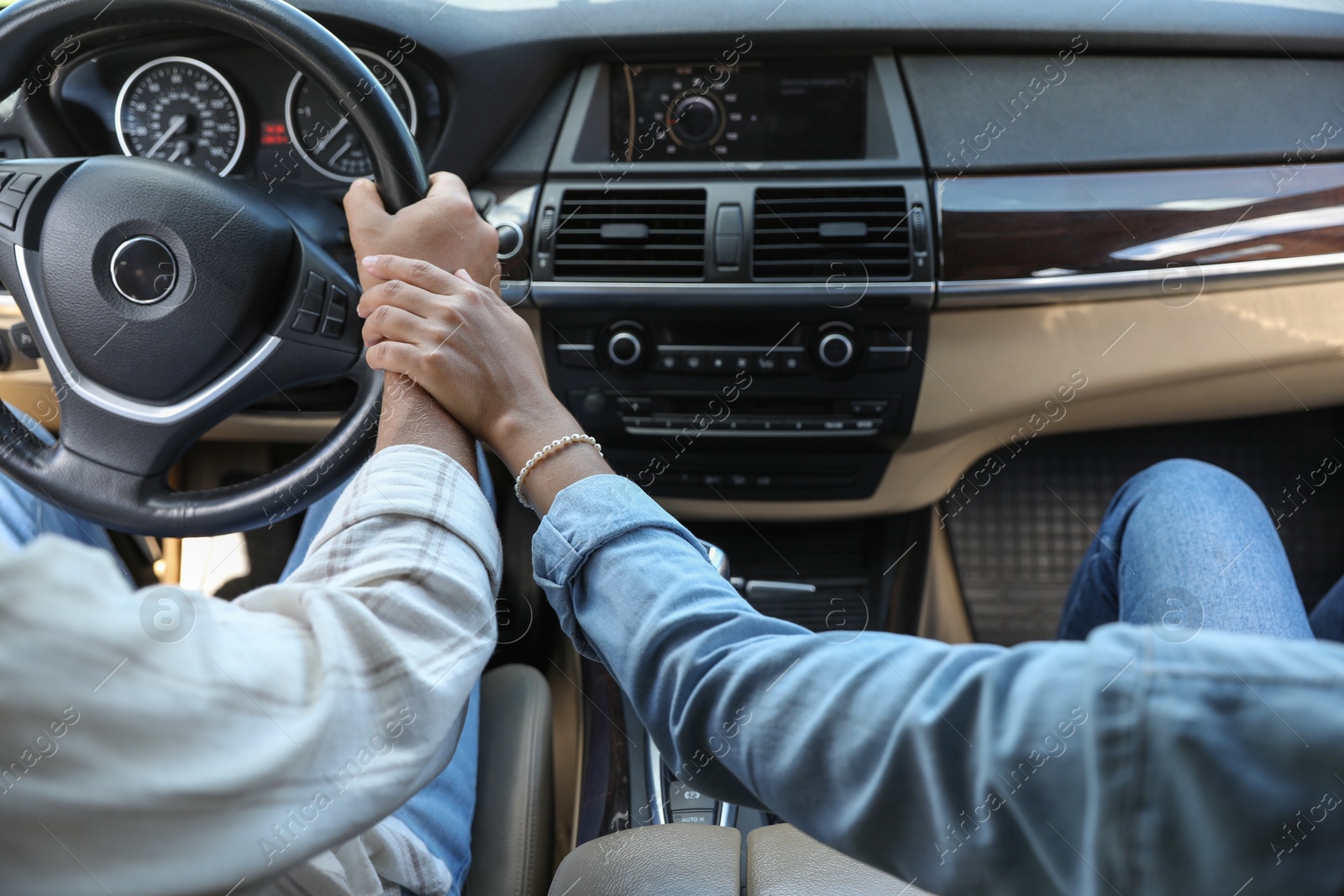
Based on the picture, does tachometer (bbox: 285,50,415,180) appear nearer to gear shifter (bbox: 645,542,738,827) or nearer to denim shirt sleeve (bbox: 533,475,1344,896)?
gear shifter (bbox: 645,542,738,827)

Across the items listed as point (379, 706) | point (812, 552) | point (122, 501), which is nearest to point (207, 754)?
point (379, 706)

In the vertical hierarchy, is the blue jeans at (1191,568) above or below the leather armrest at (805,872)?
above

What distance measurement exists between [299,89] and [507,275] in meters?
0.36

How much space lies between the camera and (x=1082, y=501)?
1.97 meters

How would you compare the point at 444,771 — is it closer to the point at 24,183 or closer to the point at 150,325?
the point at 150,325

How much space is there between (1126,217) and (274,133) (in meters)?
1.15

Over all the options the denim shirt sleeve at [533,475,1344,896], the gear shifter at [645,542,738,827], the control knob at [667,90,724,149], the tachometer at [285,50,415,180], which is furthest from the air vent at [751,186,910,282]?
the denim shirt sleeve at [533,475,1344,896]

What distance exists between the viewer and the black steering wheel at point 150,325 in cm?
96

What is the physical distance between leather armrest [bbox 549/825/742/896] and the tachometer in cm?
95

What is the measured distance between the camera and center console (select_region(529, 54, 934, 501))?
53.1 inches

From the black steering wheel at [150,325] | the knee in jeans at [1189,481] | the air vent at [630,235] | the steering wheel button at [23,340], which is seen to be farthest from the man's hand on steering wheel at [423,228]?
the knee in jeans at [1189,481]

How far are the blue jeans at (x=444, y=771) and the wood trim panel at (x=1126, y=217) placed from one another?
0.73m

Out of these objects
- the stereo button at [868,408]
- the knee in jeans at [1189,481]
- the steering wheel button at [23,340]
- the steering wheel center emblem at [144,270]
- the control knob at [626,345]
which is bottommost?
the knee in jeans at [1189,481]

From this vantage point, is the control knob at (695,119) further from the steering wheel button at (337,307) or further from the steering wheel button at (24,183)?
the steering wheel button at (24,183)
